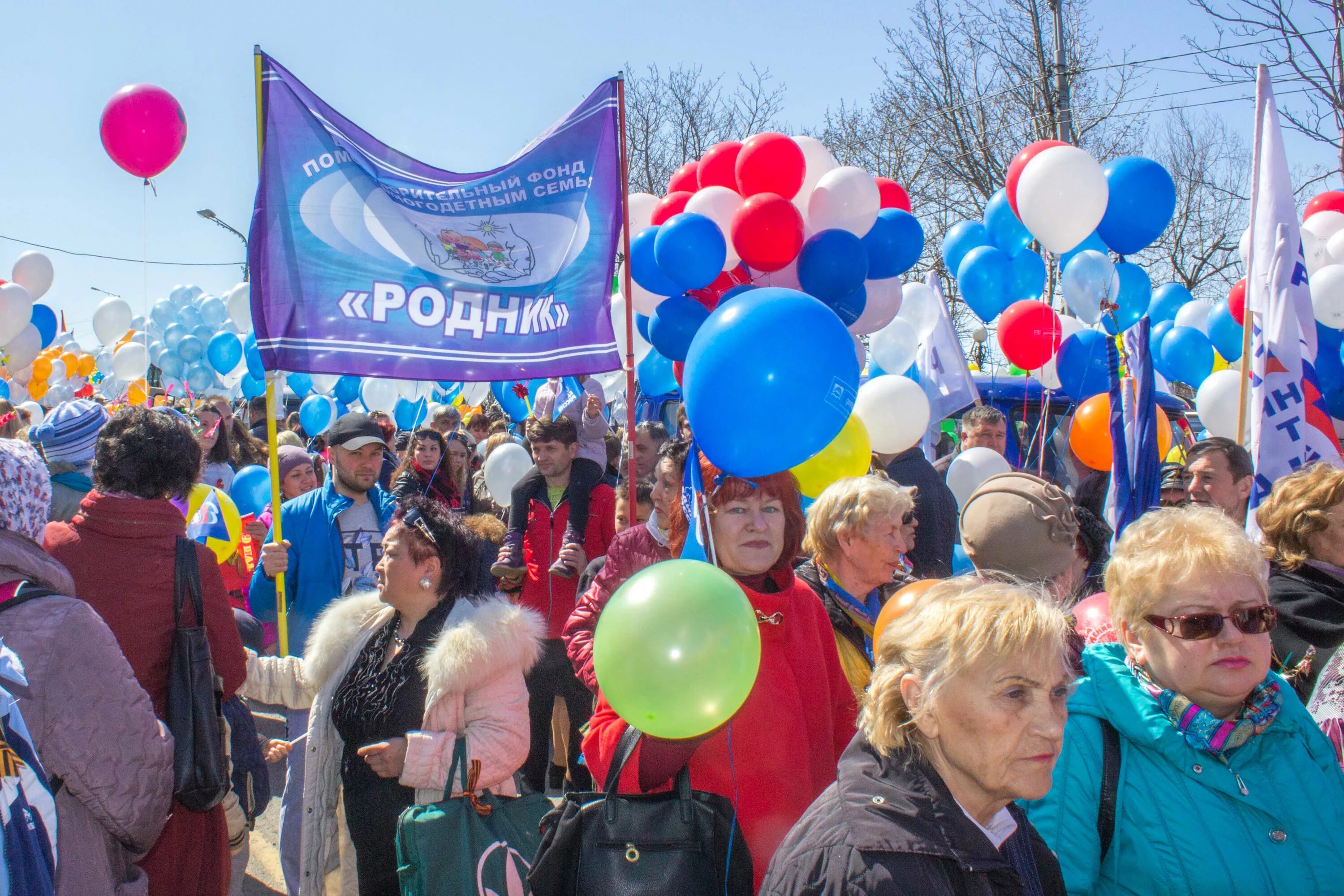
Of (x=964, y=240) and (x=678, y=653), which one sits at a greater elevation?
(x=964, y=240)

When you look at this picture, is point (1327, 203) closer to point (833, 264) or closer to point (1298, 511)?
point (833, 264)

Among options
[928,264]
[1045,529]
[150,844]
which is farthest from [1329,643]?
[928,264]

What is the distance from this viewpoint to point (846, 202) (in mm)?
5598

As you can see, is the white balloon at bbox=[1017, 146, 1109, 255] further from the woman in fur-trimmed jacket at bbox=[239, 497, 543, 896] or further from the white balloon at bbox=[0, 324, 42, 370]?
the white balloon at bbox=[0, 324, 42, 370]

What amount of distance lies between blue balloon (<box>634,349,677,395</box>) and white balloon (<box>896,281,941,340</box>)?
80.6 inches

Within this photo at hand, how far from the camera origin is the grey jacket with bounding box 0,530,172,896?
6.61 ft

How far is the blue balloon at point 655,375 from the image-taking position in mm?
7371

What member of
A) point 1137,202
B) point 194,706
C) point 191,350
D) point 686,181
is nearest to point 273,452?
point 194,706

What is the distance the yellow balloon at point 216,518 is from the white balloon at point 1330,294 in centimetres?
663

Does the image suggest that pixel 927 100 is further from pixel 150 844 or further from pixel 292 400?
pixel 150 844

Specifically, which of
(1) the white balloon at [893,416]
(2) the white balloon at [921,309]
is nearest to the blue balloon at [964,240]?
(2) the white balloon at [921,309]

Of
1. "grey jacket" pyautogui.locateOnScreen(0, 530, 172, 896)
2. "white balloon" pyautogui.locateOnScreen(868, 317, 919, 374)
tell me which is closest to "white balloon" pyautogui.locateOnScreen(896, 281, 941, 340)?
"white balloon" pyautogui.locateOnScreen(868, 317, 919, 374)

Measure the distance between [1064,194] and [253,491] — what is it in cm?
578

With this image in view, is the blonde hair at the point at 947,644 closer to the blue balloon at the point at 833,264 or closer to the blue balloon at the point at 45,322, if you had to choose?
the blue balloon at the point at 833,264
